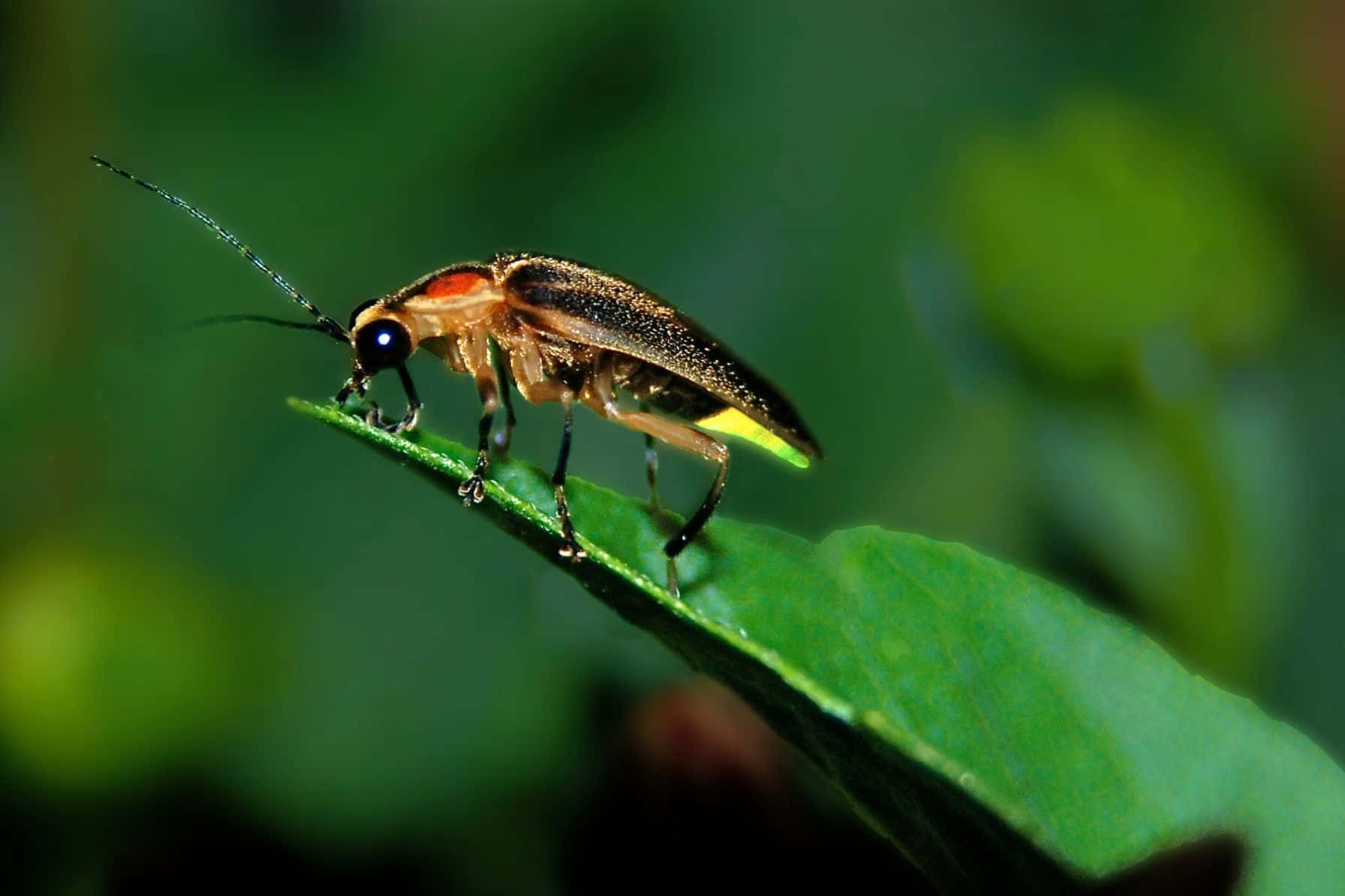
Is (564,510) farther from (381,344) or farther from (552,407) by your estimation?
(552,407)

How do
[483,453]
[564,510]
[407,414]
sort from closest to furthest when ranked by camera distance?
1. [564,510]
2. [483,453]
3. [407,414]

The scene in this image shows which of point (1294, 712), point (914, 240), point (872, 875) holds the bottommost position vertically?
point (872, 875)

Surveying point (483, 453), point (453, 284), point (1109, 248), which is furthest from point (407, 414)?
point (1109, 248)

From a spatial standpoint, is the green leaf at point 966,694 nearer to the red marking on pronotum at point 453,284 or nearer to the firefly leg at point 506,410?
the red marking on pronotum at point 453,284

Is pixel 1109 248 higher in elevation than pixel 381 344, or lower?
higher

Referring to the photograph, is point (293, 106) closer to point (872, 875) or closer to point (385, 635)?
point (385, 635)

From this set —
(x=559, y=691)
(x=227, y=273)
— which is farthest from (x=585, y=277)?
(x=227, y=273)

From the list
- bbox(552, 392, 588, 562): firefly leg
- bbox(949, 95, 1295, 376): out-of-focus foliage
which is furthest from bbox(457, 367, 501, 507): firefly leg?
bbox(949, 95, 1295, 376): out-of-focus foliage
